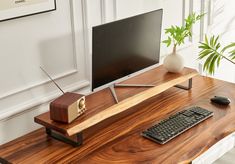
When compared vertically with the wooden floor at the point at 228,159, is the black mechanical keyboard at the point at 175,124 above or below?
above

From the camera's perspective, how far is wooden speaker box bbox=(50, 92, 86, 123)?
1881 mm

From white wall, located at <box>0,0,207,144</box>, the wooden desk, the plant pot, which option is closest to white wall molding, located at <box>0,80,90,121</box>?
white wall, located at <box>0,0,207,144</box>

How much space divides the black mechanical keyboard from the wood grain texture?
0.18 m

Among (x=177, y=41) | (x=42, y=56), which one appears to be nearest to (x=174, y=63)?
(x=177, y=41)

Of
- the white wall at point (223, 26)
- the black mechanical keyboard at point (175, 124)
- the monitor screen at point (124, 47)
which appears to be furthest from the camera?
the white wall at point (223, 26)

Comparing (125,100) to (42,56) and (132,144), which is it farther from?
(42,56)

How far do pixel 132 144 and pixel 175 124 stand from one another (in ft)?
0.90

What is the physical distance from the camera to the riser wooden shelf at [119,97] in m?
1.91

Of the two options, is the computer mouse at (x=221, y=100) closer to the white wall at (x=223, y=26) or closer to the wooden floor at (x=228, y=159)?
the wooden floor at (x=228, y=159)

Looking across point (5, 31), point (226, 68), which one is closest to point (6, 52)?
point (5, 31)

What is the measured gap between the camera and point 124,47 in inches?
88.4

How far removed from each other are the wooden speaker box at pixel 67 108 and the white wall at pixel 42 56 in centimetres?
27

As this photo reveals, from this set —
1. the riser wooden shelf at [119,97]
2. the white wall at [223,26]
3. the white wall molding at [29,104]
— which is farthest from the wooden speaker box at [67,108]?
the white wall at [223,26]

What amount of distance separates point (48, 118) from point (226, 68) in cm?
211
